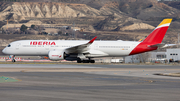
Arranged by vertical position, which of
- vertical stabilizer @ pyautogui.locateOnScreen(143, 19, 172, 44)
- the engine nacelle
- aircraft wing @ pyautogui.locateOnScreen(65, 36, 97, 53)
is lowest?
the engine nacelle

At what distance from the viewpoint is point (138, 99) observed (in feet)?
50.7

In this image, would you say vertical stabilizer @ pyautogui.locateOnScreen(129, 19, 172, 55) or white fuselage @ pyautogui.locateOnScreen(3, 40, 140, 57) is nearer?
white fuselage @ pyautogui.locateOnScreen(3, 40, 140, 57)

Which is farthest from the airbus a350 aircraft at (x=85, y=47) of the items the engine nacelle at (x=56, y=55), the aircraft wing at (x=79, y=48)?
the engine nacelle at (x=56, y=55)

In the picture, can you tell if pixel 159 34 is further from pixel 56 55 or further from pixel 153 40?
pixel 56 55

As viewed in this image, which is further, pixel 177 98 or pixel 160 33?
pixel 160 33

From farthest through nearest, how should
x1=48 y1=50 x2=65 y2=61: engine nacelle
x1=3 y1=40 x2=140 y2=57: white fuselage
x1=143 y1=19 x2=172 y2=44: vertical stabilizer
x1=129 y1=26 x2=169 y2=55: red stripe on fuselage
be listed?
x1=143 y1=19 x2=172 y2=44: vertical stabilizer
x1=129 y1=26 x2=169 y2=55: red stripe on fuselage
x1=3 y1=40 x2=140 y2=57: white fuselage
x1=48 y1=50 x2=65 y2=61: engine nacelle

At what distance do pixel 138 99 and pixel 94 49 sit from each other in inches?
1675

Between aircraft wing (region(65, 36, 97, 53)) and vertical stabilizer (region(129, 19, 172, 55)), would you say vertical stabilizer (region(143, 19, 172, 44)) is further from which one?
aircraft wing (region(65, 36, 97, 53))

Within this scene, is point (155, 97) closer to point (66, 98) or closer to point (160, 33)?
point (66, 98)

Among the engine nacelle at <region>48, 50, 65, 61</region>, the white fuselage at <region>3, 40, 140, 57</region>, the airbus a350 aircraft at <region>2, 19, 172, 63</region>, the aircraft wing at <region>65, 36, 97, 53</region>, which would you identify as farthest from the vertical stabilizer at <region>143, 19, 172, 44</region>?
the engine nacelle at <region>48, 50, 65, 61</region>

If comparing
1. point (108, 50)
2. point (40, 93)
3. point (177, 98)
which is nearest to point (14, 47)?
point (108, 50)

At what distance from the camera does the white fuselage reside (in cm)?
5725

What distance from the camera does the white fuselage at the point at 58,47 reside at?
188 feet

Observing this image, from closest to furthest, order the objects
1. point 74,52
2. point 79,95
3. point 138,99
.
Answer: point 138,99, point 79,95, point 74,52
